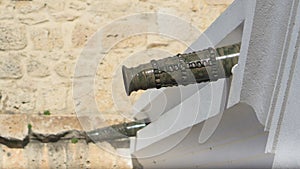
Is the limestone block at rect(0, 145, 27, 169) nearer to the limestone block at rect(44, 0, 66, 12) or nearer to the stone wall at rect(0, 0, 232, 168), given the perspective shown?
the stone wall at rect(0, 0, 232, 168)

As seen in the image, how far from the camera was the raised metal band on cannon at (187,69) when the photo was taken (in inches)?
44.2

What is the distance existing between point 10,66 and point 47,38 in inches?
12.5

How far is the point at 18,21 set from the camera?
3.25 m

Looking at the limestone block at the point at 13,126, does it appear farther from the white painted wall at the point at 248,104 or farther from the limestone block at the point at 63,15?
the white painted wall at the point at 248,104

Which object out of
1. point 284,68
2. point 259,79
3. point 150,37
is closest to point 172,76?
point 259,79

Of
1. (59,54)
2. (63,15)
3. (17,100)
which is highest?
(63,15)

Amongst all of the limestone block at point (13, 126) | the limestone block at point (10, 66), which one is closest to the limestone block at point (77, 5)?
the limestone block at point (10, 66)

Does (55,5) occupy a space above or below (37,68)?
above

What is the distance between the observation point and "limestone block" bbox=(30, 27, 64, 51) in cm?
329

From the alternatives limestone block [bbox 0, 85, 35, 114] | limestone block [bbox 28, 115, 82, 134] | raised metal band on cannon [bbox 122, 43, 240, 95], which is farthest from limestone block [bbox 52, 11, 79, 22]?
raised metal band on cannon [bbox 122, 43, 240, 95]

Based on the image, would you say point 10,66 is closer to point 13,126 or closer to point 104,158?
point 13,126

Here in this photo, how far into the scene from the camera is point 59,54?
130 inches

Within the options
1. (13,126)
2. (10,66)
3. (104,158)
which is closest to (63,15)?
(10,66)

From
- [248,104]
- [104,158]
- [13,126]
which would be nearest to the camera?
[248,104]
